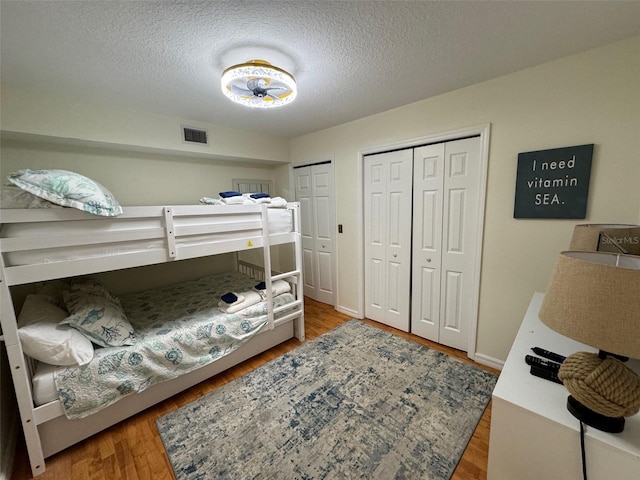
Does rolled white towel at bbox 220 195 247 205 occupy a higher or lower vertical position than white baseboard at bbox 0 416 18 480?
higher

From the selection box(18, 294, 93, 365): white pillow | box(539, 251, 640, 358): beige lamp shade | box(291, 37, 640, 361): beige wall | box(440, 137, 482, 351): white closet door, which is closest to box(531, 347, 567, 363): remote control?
box(539, 251, 640, 358): beige lamp shade

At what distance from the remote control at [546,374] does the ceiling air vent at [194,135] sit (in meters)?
3.19

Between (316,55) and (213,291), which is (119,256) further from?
(316,55)

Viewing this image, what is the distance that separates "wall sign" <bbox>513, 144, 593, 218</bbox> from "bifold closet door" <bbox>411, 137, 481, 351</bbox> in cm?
31

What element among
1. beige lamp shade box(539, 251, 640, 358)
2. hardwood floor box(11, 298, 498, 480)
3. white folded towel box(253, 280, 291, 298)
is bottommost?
hardwood floor box(11, 298, 498, 480)

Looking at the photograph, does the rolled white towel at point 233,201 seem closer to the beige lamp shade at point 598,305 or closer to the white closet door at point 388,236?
the white closet door at point 388,236

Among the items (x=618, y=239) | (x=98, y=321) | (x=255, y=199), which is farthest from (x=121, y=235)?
(x=618, y=239)

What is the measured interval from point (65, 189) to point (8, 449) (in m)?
1.51

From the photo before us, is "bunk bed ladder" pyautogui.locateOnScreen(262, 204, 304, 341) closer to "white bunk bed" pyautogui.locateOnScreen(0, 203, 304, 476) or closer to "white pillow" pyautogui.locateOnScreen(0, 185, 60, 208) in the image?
"white bunk bed" pyautogui.locateOnScreen(0, 203, 304, 476)

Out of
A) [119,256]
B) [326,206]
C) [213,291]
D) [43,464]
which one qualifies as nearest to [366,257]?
[326,206]

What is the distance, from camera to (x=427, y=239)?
2459 millimetres

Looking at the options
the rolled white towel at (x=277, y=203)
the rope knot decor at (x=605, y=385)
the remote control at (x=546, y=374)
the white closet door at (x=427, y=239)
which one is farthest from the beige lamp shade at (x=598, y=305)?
the rolled white towel at (x=277, y=203)

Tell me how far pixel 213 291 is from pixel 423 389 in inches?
85.3

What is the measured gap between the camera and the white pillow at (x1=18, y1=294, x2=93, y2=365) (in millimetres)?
1340
